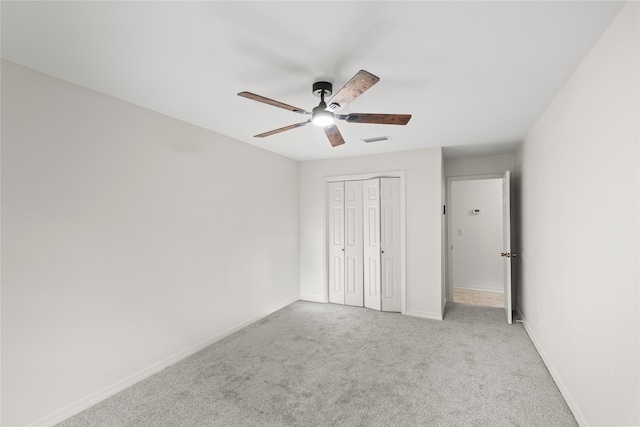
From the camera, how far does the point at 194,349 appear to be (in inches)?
122

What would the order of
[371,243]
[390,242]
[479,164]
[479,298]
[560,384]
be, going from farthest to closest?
1. [479,298]
2. [479,164]
3. [371,243]
4. [390,242]
5. [560,384]

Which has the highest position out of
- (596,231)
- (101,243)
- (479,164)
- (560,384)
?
(479,164)

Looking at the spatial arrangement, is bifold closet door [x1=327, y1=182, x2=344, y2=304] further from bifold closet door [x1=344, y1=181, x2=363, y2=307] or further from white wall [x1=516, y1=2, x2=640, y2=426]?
white wall [x1=516, y1=2, x2=640, y2=426]

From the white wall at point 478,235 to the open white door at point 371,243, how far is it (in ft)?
5.89

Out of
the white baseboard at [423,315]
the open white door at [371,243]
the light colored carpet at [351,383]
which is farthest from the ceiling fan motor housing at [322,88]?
the white baseboard at [423,315]

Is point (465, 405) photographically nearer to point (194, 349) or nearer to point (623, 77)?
point (623, 77)

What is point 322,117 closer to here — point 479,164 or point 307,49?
point 307,49

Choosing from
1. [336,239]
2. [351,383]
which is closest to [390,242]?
[336,239]

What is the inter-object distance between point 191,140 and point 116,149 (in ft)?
2.61

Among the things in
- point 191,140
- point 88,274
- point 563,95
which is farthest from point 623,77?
point 88,274

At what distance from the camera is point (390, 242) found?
175 inches

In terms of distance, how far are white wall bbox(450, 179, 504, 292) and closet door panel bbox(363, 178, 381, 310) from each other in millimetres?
1796

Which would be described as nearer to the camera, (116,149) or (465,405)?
(465,405)

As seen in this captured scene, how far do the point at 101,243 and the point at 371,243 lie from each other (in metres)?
3.41
